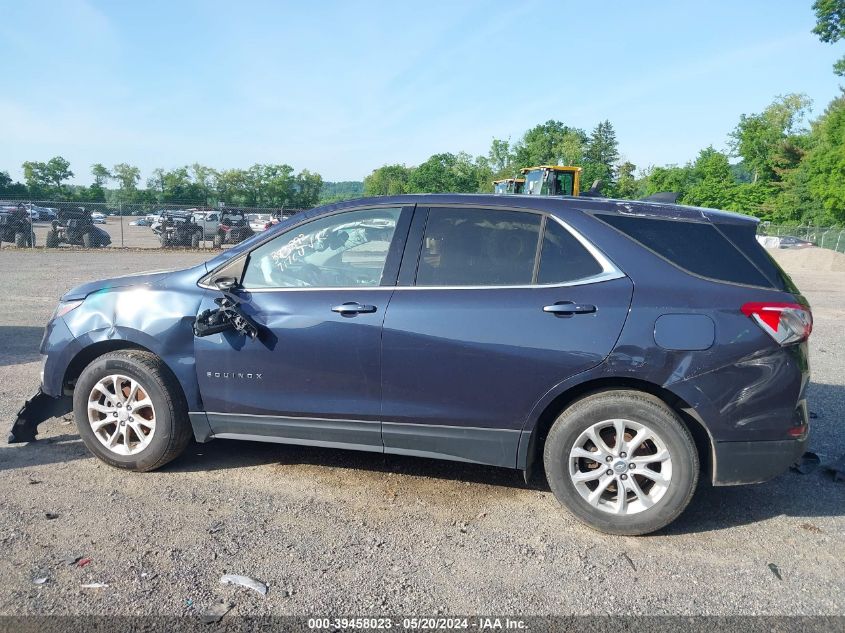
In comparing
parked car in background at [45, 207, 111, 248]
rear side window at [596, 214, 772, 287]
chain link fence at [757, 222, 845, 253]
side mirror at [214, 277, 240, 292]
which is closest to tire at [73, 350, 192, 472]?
side mirror at [214, 277, 240, 292]

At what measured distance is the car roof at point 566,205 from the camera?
379 cm

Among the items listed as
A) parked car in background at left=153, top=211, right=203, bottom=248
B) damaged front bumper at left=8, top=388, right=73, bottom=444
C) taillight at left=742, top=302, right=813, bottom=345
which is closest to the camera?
taillight at left=742, top=302, right=813, bottom=345

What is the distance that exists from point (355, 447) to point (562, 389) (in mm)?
1295

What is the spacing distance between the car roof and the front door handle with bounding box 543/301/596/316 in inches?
21.9

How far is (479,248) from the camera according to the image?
3.94m

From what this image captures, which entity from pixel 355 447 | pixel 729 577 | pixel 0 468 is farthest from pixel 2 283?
pixel 729 577

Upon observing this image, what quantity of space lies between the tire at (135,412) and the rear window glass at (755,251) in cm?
346

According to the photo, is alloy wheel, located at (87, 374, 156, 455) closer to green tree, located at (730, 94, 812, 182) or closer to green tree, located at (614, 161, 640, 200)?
green tree, located at (730, 94, 812, 182)

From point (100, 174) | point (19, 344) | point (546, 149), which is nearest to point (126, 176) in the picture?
point (100, 174)

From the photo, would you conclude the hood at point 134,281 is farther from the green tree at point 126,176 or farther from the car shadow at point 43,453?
the green tree at point 126,176

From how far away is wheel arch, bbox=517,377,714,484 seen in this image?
143 inches

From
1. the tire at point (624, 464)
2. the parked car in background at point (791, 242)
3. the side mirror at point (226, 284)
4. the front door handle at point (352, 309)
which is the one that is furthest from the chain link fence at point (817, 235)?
the side mirror at point (226, 284)

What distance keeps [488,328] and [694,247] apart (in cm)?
123

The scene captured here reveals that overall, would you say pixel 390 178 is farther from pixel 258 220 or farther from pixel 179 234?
pixel 179 234
